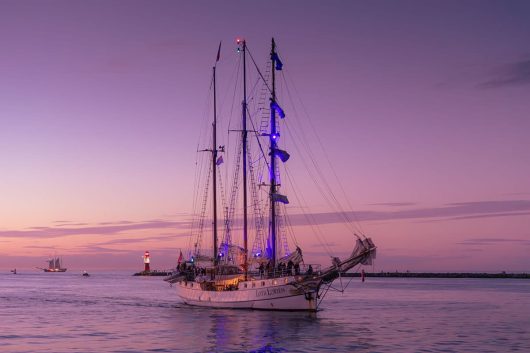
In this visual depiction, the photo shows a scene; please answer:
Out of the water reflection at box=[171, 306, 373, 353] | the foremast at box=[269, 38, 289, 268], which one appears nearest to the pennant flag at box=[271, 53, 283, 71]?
the foremast at box=[269, 38, 289, 268]

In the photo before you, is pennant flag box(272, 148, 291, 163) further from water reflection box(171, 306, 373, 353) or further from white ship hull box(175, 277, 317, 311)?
water reflection box(171, 306, 373, 353)

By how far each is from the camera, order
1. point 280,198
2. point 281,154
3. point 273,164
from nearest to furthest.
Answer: point 280,198, point 281,154, point 273,164

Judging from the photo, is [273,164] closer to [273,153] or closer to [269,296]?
[273,153]

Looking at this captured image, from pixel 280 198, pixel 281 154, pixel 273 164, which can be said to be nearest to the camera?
pixel 280 198

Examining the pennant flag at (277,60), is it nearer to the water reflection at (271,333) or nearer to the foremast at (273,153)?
the foremast at (273,153)

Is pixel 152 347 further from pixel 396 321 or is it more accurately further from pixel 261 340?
pixel 396 321

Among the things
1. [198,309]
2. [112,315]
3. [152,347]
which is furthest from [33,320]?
[152,347]

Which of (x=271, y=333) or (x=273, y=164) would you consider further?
(x=273, y=164)

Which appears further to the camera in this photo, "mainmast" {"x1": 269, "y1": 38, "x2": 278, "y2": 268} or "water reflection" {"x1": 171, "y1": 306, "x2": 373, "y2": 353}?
"mainmast" {"x1": 269, "y1": 38, "x2": 278, "y2": 268}

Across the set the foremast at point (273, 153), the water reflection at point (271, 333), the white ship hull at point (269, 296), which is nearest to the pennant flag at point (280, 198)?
the foremast at point (273, 153)

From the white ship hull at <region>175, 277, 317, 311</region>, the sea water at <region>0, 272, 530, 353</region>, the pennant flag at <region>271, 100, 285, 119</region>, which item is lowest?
the sea water at <region>0, 272, 530, 353</region>

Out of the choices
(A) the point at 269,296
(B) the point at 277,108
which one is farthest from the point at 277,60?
(A) the point at 269,296

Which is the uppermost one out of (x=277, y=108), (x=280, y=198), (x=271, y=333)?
(x=277, y=108)

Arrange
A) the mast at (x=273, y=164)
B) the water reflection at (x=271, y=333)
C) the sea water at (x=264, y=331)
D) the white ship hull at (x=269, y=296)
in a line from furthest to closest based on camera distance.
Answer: the mast at (x=273, y=164) < the white ship hull at (x=269, y=296) < the sea water at (x=264, y=331) < the water reflection at (x=271, y=333)
